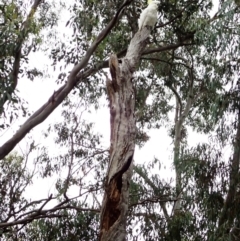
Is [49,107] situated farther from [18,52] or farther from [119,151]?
[119,151]

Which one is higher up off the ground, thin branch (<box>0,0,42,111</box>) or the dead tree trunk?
thin branch (<box>0,0,42,111</box>)

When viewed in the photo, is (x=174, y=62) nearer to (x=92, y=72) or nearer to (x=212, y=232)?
(x=92, y=72)

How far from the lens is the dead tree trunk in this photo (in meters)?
1.97

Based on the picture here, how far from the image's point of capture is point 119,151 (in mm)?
2117

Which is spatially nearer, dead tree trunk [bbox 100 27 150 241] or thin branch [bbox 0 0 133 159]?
dead tree trunk [bbox 100 27 150 241]

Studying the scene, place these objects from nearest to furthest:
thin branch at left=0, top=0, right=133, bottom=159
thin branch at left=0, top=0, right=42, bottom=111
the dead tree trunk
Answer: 1. the dead tree trunk
2. thin branch at left=0, top=0, right=133, bottom=159
3. thin branch at left=0, top=0, right=42, bottom=111

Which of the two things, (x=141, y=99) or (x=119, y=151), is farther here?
(x=141, y=99)

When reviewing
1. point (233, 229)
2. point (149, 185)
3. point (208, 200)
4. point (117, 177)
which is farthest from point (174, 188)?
point (117, 177)

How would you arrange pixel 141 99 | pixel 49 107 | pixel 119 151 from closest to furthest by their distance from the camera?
pixel 119 151, pixel 49 107, pixel 141 99

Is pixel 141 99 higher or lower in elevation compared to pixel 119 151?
higher

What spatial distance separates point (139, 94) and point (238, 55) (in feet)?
6.98

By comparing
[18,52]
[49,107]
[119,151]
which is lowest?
[119,151]

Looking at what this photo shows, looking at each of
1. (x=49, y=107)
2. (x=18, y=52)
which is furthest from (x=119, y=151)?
(x=18, y=52)

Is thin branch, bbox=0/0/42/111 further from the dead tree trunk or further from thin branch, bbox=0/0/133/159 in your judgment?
the dead tree trunk
